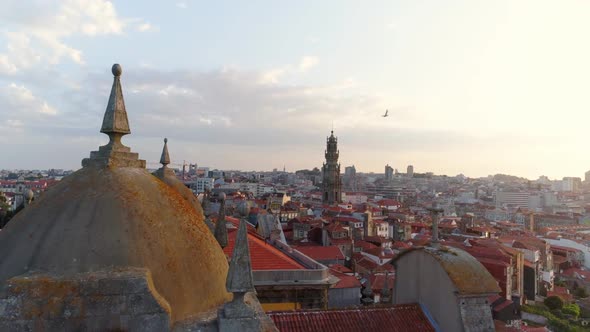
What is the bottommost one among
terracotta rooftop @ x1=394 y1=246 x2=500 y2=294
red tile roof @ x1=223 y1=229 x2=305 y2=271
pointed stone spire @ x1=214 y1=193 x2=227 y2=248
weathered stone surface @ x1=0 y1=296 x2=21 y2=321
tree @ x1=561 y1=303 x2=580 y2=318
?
tree @ x1=561 y1=303 x2=580 y2=318

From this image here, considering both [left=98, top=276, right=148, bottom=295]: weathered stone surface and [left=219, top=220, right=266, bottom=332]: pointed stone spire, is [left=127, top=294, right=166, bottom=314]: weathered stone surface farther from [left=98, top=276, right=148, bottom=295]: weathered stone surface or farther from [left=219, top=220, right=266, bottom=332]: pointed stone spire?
[left=219, top=220, right=266, bottom=332]: pointed stone spire

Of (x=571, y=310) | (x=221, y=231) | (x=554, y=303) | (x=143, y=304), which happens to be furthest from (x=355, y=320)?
(x=554, y=303)

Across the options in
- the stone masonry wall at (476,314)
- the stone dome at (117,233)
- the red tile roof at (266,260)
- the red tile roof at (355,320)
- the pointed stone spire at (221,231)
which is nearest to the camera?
the stone dome at (117,233)

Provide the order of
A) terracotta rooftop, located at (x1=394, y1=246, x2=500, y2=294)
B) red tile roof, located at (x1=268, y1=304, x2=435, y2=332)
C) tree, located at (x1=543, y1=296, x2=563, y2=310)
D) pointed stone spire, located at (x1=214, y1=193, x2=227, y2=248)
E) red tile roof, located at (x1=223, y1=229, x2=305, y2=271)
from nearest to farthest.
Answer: pointed stone spire, located at (x1=214, y1=193, x2=227, y2=248), terracotta rooftop, located at (x1=394, y1=246, x2=500, y2=294), red tile roof, located at (x1=268, y1=304, x2=435, y2=332), red tile roof, located at (x1=223, y1=229, x2=305, y2=271), tree, located at (x1=543, y1=296, x2=563, y2=310)

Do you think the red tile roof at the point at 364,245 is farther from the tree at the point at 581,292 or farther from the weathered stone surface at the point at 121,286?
the weathered stone surface at the point at 121,286

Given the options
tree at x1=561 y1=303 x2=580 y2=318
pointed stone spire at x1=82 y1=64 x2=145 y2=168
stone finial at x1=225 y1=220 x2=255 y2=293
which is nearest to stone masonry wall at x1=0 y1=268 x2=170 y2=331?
stone finial at x1=225 y1=220 x2=255 y2=293

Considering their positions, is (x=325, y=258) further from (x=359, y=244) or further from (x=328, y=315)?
(x=328, y=315)

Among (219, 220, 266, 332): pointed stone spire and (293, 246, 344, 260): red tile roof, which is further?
(293, 246, 344, 260): red tile roof

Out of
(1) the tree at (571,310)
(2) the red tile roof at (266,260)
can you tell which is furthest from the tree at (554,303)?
(2) the red tile roof at (266,260)
